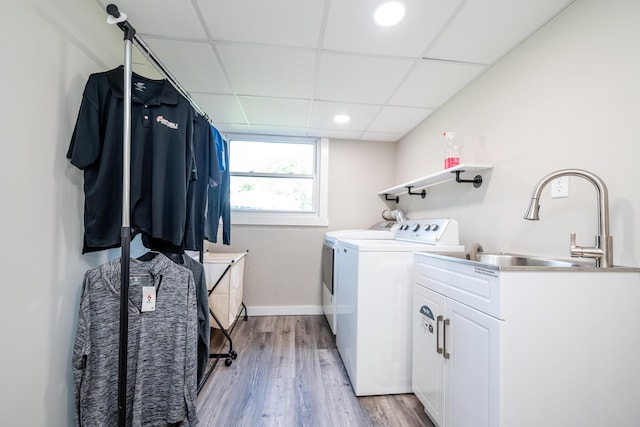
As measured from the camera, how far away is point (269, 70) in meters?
1.79

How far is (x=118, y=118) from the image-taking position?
118cm

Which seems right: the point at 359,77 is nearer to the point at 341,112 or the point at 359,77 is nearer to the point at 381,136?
the point at 341,112

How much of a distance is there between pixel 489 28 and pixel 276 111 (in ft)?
5.58

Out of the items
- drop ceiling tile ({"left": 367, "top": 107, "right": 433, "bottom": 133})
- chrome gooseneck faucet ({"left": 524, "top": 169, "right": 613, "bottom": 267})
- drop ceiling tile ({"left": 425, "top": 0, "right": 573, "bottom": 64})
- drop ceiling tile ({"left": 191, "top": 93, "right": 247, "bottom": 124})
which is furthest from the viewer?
drop ceiling tile ({"left": 367, "top": 107, "right": 433, "bottom": 133})

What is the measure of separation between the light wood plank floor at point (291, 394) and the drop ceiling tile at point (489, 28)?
216 cm

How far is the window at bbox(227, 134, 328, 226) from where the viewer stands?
3.13 m

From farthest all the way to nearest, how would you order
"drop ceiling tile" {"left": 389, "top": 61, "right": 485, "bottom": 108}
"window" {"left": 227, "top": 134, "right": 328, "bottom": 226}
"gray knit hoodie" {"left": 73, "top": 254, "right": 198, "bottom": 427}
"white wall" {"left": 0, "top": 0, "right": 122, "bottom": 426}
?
"window" {"left": 227, "top": 134, "right": 328, "bottom": 226} → "drop ceiling tile" {"left": 389, "top": 61, "right": 485, "bottom": 108} → "gray knit hoodie" {"left": 73, "top": 254, "right": 198, "bottom": 427} → "white wall" {"left": 0, "top": 0, "right": 122, "bottom": 426}

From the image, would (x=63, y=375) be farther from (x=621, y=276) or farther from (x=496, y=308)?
(x=621, y=276)

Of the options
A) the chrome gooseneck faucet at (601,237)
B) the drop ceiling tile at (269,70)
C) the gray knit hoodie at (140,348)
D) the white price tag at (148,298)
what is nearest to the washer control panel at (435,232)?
the chrome gooseneck faucet at (601,237)

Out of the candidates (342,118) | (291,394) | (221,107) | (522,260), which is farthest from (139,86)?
(522,260)

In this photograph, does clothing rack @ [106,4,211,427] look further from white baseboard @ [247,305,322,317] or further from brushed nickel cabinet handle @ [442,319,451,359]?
white baseboard @ [247,305,322,317]

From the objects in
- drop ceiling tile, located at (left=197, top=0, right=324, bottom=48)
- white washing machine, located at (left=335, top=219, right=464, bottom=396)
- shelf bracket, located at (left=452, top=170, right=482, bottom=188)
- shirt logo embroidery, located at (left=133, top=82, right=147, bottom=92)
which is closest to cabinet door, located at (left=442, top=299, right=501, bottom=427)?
white washing machine, located at (left=335, top=219, right=464, bottom=396)

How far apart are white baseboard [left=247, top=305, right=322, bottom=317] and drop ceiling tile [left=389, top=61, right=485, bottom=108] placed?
7.90 ft

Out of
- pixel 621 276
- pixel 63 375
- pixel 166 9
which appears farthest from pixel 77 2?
pixel 621 276
